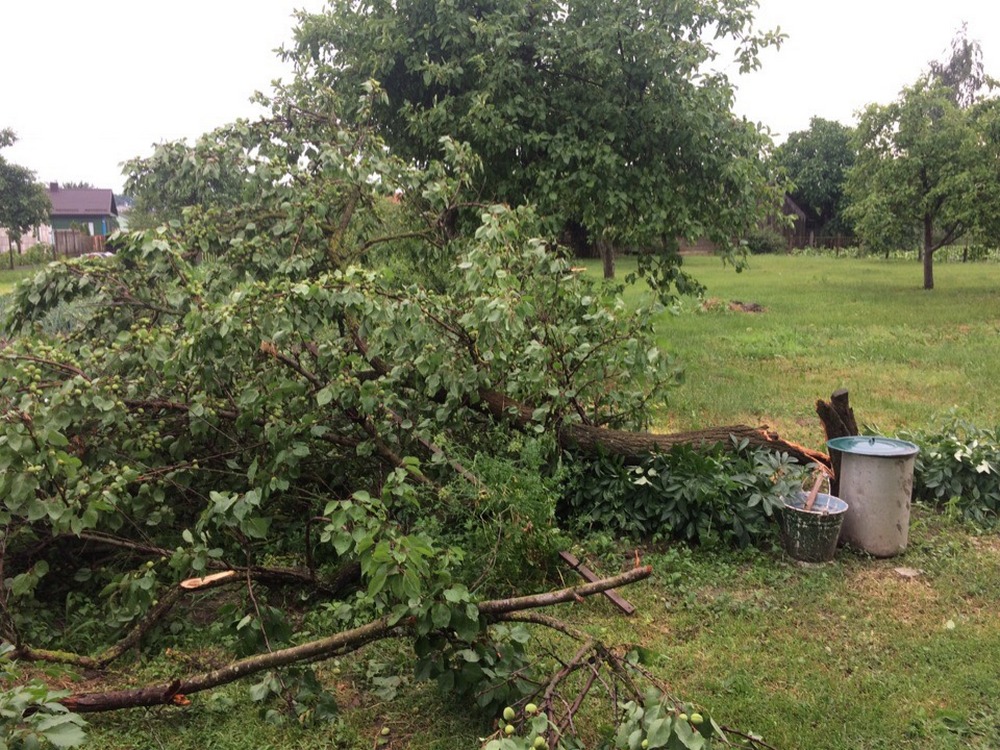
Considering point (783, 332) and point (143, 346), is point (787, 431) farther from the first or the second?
point (783, 332)

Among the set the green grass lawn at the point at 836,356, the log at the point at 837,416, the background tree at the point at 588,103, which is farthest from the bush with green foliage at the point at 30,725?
the background tree at the point at 588,103

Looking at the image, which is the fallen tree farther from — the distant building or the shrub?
the distant building

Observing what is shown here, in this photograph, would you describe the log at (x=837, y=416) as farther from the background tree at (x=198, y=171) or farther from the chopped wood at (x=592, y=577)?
the background tree at (x=198, y=171)

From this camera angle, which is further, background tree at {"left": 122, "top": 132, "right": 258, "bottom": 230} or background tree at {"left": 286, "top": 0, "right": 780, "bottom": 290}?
background tree at {"left": 286, "top": 0, "right": 780, "bottom": 290}

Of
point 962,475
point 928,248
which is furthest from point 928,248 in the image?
point 962,475

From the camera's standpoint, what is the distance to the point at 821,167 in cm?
4734

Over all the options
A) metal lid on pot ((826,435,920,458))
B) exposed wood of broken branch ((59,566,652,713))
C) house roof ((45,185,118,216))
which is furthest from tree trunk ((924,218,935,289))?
house roof ((45,185,118,216))

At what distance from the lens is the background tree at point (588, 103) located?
279 inches

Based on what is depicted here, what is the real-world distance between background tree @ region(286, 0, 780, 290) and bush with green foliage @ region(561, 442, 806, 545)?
3.01 meters

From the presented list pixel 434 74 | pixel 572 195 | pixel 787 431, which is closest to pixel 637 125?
pixel 572 195

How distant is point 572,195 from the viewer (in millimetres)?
7379

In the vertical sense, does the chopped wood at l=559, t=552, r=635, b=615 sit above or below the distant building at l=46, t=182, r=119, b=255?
below

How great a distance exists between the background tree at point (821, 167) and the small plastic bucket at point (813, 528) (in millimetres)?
45901

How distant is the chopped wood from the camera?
143 inches
